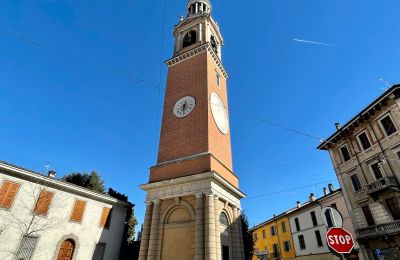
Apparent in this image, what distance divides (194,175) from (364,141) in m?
20.7

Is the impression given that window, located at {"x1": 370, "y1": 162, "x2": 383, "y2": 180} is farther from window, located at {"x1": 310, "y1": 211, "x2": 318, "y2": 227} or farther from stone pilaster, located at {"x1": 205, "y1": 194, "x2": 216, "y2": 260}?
stone pilaster, located at {"x1": 205, "y1": 194, "x2": 216, "y2": 260}

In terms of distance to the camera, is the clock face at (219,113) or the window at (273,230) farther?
the window at (273,230)

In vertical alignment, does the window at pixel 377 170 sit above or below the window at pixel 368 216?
above

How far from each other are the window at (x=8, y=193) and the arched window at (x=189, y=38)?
1910 centimetres

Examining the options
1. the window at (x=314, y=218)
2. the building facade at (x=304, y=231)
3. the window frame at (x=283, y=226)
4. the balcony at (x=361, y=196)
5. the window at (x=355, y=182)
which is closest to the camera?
the balcony at (x=361, y=196)

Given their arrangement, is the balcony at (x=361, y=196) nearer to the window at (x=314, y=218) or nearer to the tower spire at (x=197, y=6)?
the window at (x=314, y=218)

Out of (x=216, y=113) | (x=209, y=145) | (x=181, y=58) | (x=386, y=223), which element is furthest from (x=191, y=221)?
(x=386, y=223)

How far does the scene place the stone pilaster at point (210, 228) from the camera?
12672 millimetres

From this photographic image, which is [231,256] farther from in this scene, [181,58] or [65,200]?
[181,58]

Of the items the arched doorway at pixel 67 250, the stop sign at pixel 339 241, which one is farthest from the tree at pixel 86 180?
the stop sign at pixel 339 241

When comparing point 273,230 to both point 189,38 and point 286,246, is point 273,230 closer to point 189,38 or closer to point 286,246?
point 286,246

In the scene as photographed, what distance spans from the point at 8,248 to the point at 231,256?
1517cm

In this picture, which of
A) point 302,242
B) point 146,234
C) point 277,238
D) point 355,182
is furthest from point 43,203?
point 277,238

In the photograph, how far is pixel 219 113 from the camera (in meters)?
20.4
